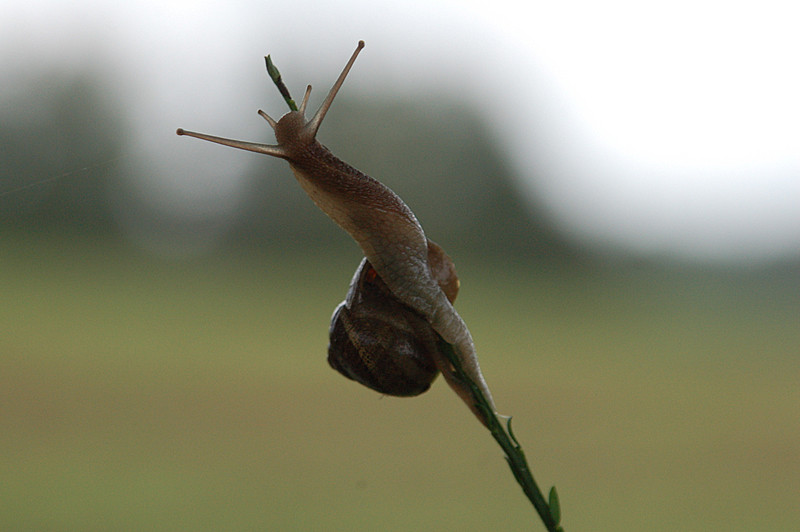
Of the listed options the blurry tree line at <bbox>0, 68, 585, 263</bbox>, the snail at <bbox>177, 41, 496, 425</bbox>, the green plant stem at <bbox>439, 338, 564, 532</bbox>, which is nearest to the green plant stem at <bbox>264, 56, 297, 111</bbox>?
the snail at <bbox>177, 41, 496, 425</bbox>

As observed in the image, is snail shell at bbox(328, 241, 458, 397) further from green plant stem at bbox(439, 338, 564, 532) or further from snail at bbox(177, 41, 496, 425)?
green plant stem at bbox(439, 338, 564, 532)

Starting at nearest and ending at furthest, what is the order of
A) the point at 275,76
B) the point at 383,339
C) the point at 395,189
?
1. the point at 275,76
2. the point at 383,339
3. the point at 395,189

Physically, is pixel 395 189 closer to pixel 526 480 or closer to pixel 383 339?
pixel 383 339

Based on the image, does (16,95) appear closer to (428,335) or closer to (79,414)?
(79,414)

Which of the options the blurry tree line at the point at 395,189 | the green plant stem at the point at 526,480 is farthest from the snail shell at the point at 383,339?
the blurry tree line at the point at 395,189

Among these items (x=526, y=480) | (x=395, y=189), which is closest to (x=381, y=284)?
(x=526, y=480)

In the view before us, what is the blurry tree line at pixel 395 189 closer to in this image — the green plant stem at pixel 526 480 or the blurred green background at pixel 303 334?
the blurred green background at pixel 303 334
